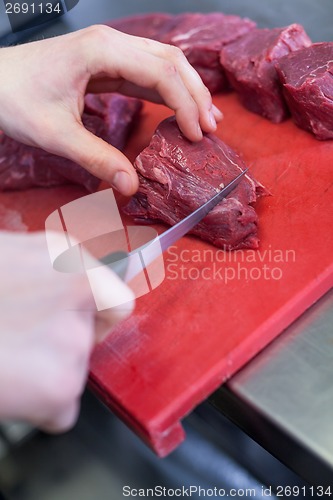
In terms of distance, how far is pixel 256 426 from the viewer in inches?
70.9

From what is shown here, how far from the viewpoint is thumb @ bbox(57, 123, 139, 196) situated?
206cm

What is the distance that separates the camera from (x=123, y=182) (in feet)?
6.87

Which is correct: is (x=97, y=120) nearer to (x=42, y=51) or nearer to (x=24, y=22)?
(x=42, y=51)

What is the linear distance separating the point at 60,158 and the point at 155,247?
0.87m

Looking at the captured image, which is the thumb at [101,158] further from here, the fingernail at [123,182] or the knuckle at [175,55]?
the knuckle at [175,55]

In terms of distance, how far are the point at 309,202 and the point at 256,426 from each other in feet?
3.07

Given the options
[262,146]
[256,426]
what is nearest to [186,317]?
[256,426]

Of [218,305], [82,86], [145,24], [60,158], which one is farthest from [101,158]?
[145,24]

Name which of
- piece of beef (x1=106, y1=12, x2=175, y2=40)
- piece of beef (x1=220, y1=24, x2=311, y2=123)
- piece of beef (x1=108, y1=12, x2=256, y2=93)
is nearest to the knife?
piece of beef (x1=220, y1=24, x2=311, y2=123)

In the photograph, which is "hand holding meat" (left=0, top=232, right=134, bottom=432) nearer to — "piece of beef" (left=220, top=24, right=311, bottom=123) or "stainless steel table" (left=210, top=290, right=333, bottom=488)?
"stainless steel table" (left=210, top=290, right=333, bottom=488)

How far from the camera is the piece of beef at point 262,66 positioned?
2588mm

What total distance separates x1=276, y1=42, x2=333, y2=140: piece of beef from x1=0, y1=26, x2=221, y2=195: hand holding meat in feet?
1.45

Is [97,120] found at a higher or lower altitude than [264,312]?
higher

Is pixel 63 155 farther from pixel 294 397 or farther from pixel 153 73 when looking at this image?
pixel 294 397
